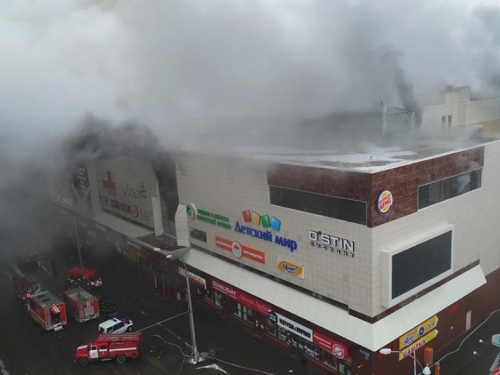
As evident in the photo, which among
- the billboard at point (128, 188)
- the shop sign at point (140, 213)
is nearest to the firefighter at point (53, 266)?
the billboard at point (128, 188)

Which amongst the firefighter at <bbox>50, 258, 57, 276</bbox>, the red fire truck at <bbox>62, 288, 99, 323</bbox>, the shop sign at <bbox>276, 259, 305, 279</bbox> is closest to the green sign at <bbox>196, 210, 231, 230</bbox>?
the shop sign at <bbox>276, 259, 305, 279</bbox>

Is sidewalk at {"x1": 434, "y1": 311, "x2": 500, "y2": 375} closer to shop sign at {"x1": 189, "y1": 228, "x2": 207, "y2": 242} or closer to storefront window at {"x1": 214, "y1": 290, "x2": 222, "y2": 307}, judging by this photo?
storefront window at {"x1": 214, "y1": 290, "x2": 222, "y2": 307}

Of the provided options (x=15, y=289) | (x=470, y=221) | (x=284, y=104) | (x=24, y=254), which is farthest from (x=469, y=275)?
(x=24, y=254)

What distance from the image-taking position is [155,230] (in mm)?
29578

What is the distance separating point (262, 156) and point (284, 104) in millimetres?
2905

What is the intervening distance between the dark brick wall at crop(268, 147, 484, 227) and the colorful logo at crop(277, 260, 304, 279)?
3423mm

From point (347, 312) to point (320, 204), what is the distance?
435cm

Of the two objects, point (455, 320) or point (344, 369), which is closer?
point (344, 369)

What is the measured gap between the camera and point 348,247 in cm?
1748

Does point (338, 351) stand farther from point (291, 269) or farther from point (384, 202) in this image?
point (384, 202)

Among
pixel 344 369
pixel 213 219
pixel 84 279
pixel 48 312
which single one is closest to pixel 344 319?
pixel 344 369

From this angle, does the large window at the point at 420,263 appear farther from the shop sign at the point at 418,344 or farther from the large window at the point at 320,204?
the shop sign at the point at 418,344

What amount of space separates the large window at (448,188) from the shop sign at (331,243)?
3.37 m

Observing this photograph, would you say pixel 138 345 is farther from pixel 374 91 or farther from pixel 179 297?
pixel 374 91
